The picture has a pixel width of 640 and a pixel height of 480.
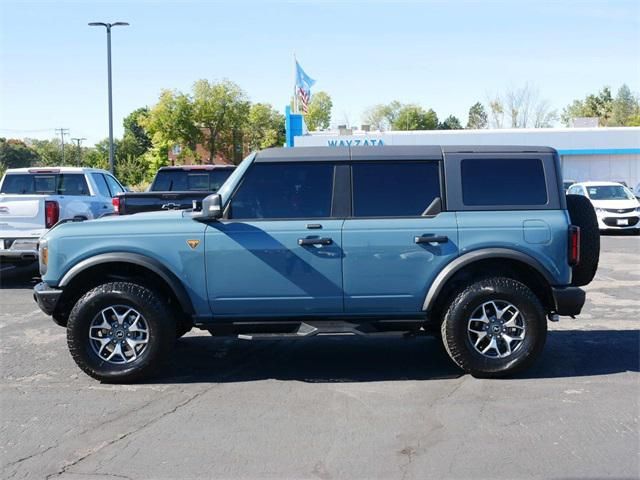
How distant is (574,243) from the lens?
19.7 feet

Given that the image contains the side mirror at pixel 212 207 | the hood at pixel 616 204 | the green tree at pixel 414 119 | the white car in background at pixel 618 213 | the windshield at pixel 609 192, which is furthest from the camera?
the green tree at pixel 414 119

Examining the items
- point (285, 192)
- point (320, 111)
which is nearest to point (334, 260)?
point (285, 192)

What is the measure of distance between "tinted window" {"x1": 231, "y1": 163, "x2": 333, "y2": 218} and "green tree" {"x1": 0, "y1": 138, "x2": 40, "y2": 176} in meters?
84.6

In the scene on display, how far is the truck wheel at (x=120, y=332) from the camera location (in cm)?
594

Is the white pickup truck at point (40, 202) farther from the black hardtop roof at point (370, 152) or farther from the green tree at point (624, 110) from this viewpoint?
the green tree at point (624, 110)

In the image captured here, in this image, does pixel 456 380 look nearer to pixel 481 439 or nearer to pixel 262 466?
pixel 481 439

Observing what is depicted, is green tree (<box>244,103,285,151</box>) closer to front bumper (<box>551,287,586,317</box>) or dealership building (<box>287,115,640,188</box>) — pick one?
dealership building (<box>287,115,640,188</box>)

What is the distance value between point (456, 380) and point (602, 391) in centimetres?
119

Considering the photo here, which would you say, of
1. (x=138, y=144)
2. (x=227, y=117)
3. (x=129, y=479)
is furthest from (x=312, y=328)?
(x=138, y=144)

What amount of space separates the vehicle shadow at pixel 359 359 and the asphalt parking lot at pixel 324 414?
2cm

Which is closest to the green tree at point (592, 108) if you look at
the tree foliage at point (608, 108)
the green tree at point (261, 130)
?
the tree foliage at point (608, 108)

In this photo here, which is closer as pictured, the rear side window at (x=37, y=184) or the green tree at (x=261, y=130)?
the rear side window at (x=37, y=184)

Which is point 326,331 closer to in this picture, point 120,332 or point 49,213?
point 120,332

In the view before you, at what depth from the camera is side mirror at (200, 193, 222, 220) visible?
5906 millimetres
